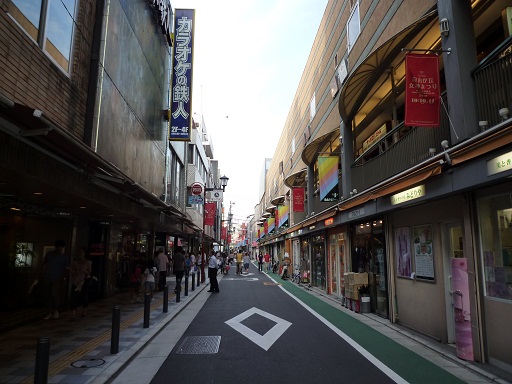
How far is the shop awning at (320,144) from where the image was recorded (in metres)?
16.8

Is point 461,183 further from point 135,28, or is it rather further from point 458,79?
point 135,28

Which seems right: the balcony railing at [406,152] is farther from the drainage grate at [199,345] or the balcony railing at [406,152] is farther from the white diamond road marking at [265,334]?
the drainage grate at [199,345]

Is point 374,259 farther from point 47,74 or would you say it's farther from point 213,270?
point 47,74

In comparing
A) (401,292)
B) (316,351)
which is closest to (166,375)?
(316,351)

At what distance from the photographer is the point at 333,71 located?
17984 mm

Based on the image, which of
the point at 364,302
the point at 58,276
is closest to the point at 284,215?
the point at 364,302

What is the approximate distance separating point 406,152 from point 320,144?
9.28 metres

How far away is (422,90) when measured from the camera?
24.0ft

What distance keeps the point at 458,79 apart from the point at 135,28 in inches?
427

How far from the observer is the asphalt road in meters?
5.77

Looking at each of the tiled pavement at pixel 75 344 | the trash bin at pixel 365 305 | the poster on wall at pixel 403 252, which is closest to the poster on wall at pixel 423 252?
the poster on wall at pixel 403 252

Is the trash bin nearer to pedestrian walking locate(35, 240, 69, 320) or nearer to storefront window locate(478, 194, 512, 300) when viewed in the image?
storefront window locate(478, 194, 512, 300)

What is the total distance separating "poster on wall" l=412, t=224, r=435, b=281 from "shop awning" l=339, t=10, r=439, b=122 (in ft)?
15.2

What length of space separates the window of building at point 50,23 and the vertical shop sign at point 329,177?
389 inches
